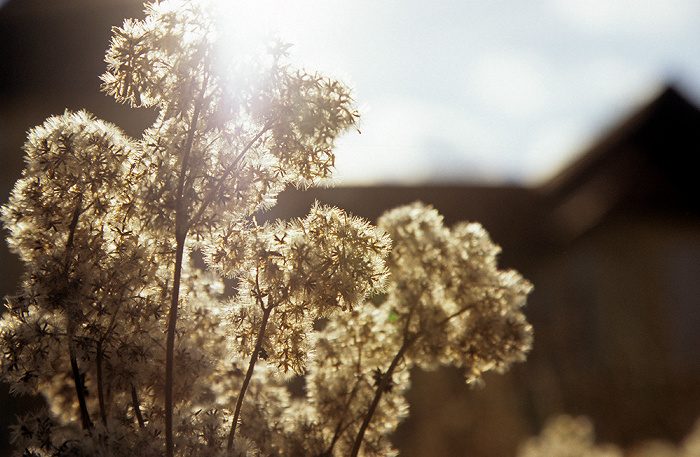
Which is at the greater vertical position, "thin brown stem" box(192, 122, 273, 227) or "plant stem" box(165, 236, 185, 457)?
"thin brown stem" box(192, 122, 273, 227)

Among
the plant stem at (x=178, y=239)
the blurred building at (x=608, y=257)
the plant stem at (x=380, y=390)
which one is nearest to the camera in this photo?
the plant stem at (x=178, y=239)

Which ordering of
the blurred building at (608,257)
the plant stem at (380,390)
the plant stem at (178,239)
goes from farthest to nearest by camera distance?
the blurred building at (608,257), the plant stem at (380,390), the plant stem at (178,239)

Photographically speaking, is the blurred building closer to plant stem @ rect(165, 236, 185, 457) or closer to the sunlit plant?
the sunlit plant

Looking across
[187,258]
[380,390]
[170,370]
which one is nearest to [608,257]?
[380,390]

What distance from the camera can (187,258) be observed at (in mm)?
789

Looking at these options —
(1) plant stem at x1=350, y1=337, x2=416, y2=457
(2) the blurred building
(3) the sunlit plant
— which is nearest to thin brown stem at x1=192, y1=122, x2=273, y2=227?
(3) the sunlit plant

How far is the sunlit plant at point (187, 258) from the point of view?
25.5 inches

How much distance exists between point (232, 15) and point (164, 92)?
0.43 feet

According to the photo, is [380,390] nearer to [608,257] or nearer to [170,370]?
[170,370]

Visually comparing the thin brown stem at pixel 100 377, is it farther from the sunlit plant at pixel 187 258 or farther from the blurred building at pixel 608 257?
the blurred building at pixel 608 257

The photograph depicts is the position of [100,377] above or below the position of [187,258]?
below

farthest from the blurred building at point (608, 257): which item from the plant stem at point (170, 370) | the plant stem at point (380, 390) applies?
the plant stem at point (170, 370)

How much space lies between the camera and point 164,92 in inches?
26.5

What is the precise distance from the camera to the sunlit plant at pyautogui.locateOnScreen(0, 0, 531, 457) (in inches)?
25.5
